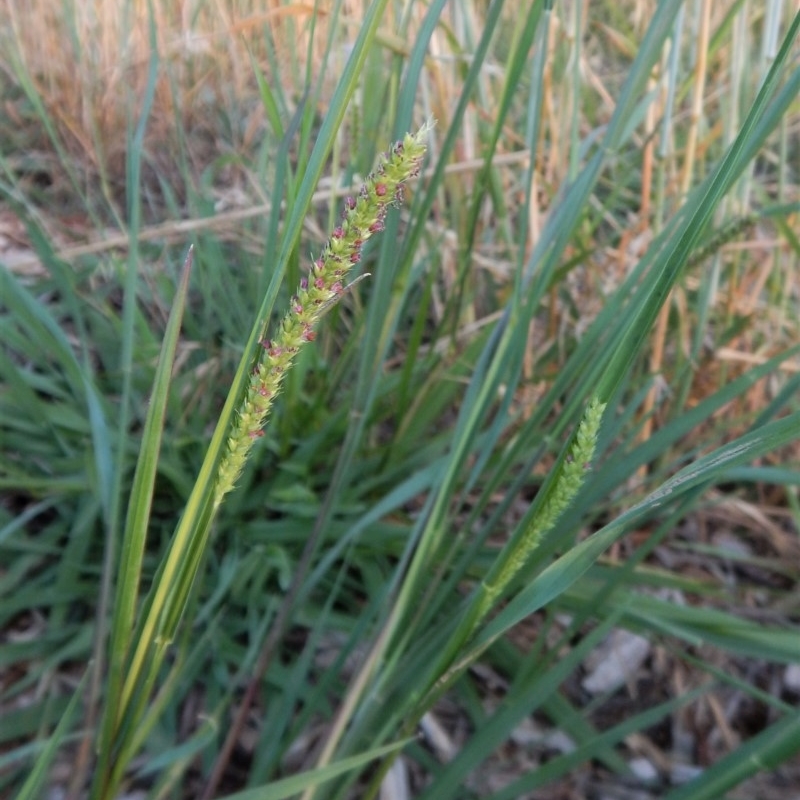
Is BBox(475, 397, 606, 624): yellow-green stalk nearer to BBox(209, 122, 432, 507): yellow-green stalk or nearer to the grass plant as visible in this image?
the grass plant

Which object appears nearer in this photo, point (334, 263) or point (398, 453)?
point (334, 263)

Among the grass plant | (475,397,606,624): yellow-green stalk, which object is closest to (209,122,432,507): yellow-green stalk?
the grass plant

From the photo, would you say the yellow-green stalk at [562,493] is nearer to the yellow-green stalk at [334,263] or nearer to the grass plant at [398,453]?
the grass plant at [398,453]

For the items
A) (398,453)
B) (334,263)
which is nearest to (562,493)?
(334,263)

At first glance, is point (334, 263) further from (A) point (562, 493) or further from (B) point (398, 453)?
(B) point (398, 453)

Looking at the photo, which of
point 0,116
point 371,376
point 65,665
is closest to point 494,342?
point 371,376

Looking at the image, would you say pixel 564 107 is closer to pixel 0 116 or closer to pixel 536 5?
pixel 536 5

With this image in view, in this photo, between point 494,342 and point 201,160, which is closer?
point 494,342

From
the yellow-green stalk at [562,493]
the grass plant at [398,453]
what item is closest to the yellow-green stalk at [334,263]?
the grass plant at [398,453]
